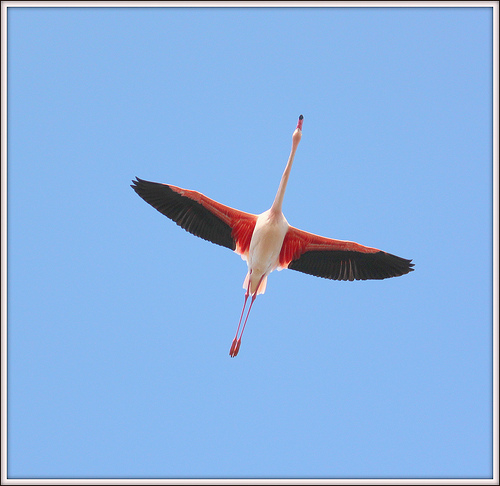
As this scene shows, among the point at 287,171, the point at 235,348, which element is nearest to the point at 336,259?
the point at 287,171

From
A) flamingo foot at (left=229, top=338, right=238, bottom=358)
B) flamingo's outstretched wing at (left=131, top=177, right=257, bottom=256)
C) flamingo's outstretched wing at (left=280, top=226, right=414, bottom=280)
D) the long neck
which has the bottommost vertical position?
flamingo foot at (left=229, top=338, right=238, bottom=358)

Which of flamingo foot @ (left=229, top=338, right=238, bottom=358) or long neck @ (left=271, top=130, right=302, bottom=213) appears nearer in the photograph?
long neck @ (left=271, top=130, right=302, bottom=213)

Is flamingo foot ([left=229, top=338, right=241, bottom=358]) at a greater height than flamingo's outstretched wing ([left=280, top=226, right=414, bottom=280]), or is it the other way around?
flamingo's outstretched wing ([left=280, top=226, right=414, bottom=280])

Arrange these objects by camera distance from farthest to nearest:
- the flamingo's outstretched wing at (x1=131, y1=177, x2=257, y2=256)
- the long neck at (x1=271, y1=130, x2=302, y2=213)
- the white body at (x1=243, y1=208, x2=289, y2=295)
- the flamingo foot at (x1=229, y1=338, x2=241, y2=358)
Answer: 1. the flamingo foot at (x1=229, y1=338, x2=241, y2=358)
2. the flamingo's outstretched wing at (x1=131, y1=177, x2=257, y2=256)
3. the white body at (x1=243, y1=208, x2=289, y2=295)
4. the long neck at (x1=271, y1=130, x2=302, y2=213)

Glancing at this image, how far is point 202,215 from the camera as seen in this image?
13.5 meters

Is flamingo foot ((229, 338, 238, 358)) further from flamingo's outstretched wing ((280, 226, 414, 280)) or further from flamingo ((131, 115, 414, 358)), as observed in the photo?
flamingo's outstretched wing ((280, 226, 414, 280))

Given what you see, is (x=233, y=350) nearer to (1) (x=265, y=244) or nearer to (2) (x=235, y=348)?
(2) (x=235, y=348)

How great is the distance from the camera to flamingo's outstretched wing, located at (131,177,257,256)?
13062 mm

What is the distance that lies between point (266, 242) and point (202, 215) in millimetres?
1746

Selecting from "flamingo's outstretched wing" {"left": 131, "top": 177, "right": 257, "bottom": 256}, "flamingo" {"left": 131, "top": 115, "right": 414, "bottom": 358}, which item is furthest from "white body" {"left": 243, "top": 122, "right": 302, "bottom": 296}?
"flamingo's outstretched wing" {"left": 131, "top": 177, "right": 257, "bottom": 256}

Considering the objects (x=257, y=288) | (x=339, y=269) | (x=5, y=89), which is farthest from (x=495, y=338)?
(x=5, y=89)

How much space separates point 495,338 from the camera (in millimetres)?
14344

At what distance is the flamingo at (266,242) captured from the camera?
12.9 m

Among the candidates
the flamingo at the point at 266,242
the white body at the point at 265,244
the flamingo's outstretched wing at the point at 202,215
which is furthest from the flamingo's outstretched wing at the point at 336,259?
the flamingo's outstretched wing at the point at 202,215
